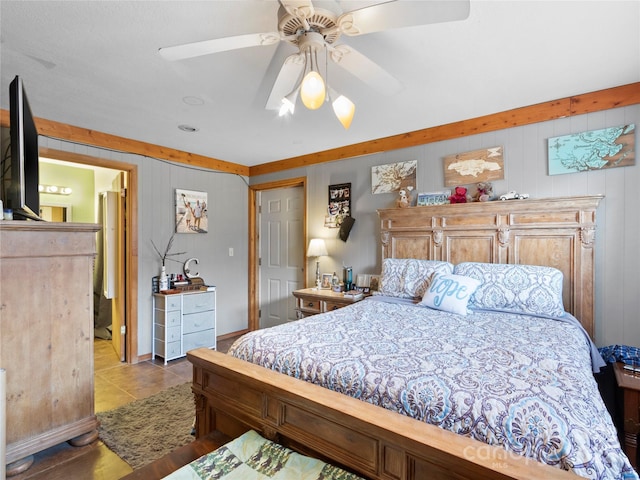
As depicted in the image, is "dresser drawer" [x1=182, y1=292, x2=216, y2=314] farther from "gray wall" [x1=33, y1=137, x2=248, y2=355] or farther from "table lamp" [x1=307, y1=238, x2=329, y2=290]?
"table lamp" [x1=307, y1=238, x2=329, y2=290]

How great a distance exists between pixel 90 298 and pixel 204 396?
3.71ft

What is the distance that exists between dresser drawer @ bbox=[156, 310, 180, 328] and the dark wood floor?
42 centimetres

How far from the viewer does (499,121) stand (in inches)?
114

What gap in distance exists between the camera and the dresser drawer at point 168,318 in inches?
145

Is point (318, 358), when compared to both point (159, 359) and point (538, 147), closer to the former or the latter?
point (538, 147)

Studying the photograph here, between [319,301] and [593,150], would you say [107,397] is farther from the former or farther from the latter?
[593,150]

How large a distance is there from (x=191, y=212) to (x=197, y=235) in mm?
307

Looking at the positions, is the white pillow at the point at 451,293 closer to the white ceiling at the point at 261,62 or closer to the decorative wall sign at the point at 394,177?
the decorative wall sign at the point at 394,177

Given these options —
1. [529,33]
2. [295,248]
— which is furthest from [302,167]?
[529,33]

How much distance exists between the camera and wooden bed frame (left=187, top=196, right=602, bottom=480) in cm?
96

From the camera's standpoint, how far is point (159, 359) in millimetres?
3789

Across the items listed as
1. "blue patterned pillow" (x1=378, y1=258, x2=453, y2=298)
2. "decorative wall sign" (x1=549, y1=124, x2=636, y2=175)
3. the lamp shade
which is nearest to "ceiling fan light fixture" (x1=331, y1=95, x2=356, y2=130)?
"blue patterned pillow" (x1=378, y1=258, x2=453, y2=298)

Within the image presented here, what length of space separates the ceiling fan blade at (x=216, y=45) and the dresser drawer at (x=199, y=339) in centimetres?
313

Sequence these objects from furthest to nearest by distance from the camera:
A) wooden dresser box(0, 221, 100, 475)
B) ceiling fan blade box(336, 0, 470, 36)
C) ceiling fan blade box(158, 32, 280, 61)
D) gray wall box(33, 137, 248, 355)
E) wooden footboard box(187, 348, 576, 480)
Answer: gray wall box(33, 137, 248, 355) < wooden dresser box(0, 221, 100, 475) < ceiling fan blade box(158, 32, 280, 61) < ceiling fan blade box(336, 0, 470, 36) < wooden footboard box(187, 348, 576, 480)
